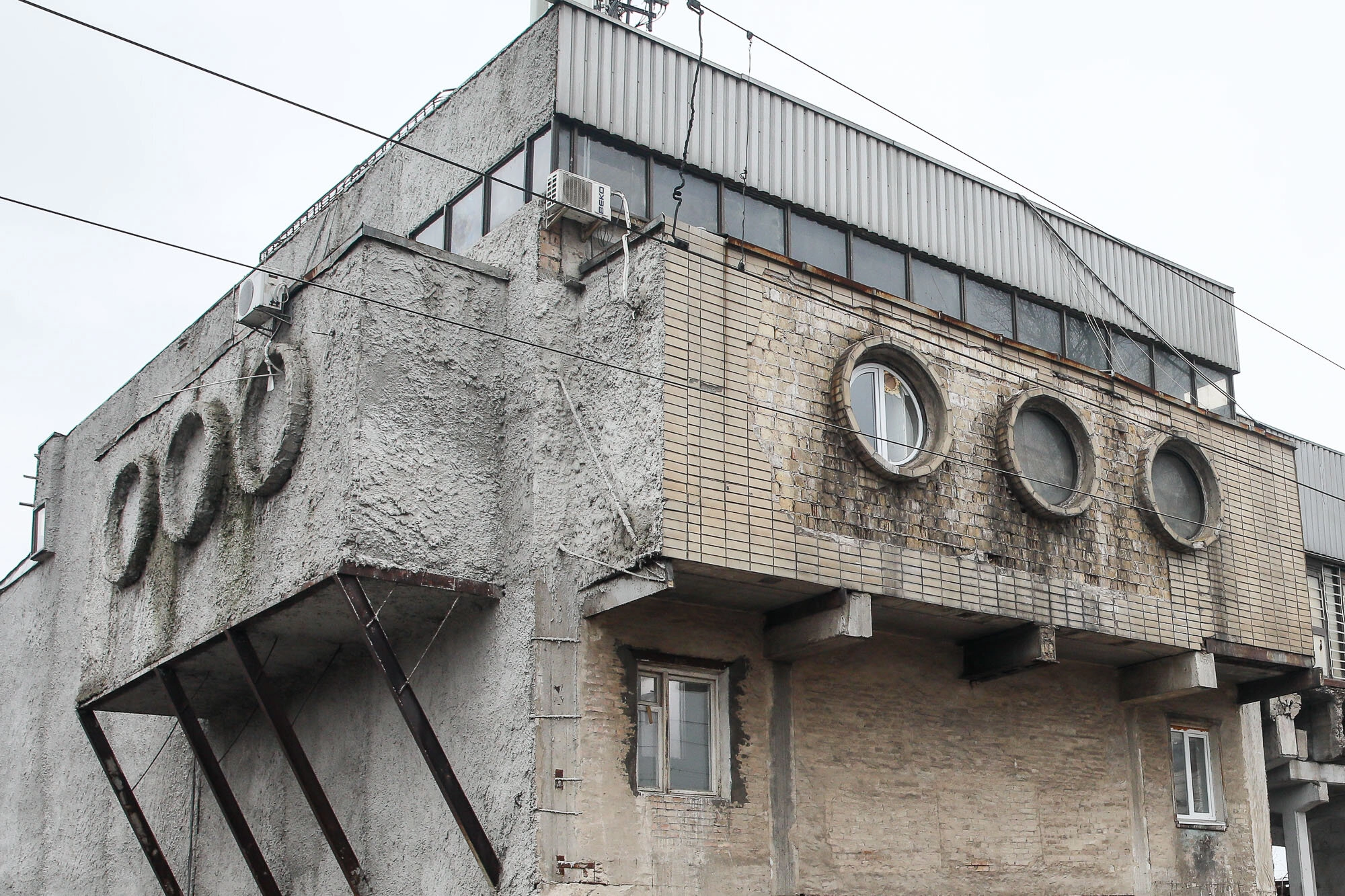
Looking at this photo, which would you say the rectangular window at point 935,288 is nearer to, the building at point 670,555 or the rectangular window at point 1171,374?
the building at point 670,555

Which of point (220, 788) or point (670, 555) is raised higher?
point (670, 555)

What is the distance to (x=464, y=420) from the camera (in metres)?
12.2

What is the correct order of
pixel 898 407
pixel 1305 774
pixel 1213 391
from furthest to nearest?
1. pixel 1213 391
2. pixel 1305 774
3. pixel 898 407

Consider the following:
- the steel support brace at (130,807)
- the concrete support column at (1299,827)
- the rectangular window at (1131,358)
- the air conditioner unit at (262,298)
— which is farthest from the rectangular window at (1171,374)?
the steel support brace at (130,807)

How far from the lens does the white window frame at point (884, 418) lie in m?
12.5

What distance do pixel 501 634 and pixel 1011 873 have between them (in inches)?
216

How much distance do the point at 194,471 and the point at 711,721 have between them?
18.7ft

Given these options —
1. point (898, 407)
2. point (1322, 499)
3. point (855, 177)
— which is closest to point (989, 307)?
point (855, 177)

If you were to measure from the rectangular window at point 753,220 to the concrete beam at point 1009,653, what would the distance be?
446 centimetres

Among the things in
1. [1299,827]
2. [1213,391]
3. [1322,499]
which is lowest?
[1299,827]

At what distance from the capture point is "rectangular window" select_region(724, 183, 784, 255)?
1488 cm

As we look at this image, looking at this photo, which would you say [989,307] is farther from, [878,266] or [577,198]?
[577,198]

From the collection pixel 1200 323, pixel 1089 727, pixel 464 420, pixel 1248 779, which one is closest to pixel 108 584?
pixel 464 420

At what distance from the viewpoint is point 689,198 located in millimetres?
14664
